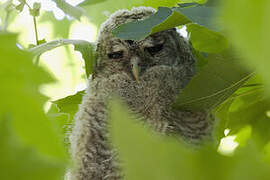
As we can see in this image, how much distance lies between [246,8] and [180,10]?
1.90 ft

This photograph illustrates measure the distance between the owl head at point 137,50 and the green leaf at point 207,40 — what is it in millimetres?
644

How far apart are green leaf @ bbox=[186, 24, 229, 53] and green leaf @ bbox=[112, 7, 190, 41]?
0.06 meters

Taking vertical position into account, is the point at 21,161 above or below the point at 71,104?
above

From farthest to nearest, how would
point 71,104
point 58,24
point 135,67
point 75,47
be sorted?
point 58,24
point 135,67
point 71,104
point 75,47

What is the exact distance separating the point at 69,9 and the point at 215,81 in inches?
15.8

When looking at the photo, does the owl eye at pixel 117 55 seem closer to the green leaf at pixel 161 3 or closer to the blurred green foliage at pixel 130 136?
the green leaf at pixel 161 3

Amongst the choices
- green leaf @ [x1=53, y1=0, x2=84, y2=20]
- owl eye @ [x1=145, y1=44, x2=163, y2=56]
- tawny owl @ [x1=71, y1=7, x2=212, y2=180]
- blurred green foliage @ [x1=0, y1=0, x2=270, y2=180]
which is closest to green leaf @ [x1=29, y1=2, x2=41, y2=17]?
green leaf @ [x1=53, y1=0, x2=84, y2=20]

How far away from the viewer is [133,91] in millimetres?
1412

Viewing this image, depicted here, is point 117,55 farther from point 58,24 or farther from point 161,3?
point 161,3

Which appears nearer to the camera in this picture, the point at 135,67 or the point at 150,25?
the point at 150,25

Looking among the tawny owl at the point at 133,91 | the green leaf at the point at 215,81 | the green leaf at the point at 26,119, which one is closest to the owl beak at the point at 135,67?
the tawny owl at the point at 133,91

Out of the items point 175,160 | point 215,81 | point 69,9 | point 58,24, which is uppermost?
point 175,160

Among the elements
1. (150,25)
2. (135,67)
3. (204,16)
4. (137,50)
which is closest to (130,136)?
(204,16)

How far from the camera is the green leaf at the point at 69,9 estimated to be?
93cm
